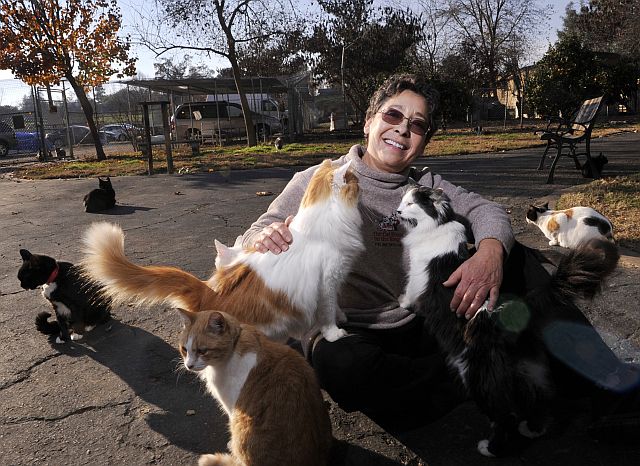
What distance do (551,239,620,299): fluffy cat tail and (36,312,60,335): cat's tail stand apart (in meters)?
3.08

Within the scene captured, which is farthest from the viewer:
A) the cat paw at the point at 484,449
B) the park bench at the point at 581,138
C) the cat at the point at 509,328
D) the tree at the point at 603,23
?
the tree at the point at 603,23

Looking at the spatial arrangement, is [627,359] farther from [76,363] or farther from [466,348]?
[76,363]

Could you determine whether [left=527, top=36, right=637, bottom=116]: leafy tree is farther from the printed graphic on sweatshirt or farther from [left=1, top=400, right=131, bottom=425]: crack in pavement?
[left=1, top=400, right=131, bottom=425]: crack in pavement

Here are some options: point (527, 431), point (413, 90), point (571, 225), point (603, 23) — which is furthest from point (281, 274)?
point (603, 23)

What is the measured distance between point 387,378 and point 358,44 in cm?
2207

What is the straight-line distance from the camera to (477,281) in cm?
201

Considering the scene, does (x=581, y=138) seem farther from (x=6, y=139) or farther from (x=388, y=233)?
(x=6, y=139)

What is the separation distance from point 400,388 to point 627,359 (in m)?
1.35

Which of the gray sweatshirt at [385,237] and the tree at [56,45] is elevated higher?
the tree at [56,45]

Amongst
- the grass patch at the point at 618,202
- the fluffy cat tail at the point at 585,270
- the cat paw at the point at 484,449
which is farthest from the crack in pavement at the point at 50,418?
the grass patch at the point at 618,202

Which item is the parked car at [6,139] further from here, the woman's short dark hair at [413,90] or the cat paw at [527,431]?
the cat paw at [527,431]

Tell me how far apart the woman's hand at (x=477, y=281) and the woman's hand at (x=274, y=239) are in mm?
780

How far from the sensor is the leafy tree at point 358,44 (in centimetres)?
2192

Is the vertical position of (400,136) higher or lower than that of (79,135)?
lower
